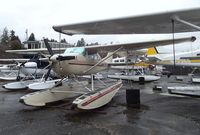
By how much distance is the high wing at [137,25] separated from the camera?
240 inches

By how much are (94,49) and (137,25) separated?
2.54 meters

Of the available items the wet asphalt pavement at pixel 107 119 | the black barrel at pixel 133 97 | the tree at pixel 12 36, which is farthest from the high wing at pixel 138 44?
the tree at pixel 12 36

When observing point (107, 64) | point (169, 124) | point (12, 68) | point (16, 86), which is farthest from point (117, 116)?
point (12, 68)

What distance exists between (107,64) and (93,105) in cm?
364

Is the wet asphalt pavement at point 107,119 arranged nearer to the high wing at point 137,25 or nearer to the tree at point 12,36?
the high wing at point 137,25

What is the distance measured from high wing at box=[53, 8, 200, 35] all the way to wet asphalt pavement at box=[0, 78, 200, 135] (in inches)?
102

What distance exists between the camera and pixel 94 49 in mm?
9266

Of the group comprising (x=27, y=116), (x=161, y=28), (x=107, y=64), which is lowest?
(x=27, y=116)

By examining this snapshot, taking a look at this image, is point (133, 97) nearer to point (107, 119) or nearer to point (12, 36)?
point (107, 119)

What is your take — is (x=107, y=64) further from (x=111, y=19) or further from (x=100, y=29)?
(x=111, y=19)

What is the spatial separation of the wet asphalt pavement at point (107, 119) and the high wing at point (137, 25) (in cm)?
259

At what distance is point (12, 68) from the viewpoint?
20203 mm

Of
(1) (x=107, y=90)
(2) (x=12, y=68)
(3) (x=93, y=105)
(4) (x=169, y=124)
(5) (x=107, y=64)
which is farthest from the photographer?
(2) (x=12, y=68)

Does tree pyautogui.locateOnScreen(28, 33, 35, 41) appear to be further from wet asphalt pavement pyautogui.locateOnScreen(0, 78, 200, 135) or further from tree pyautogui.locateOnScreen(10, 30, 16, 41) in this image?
wet asphalt pavement pyautogui.locateOnScreen(0, 78, 200, 135)
